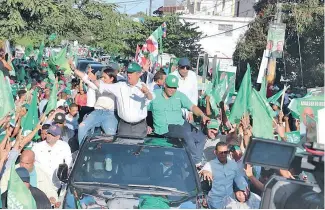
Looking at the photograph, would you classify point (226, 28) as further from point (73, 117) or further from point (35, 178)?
point (35, 178)

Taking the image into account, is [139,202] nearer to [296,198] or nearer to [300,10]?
[296,198]

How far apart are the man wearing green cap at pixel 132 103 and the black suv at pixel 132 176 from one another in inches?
41.8

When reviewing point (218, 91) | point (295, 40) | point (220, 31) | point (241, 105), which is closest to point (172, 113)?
point (241, 105)

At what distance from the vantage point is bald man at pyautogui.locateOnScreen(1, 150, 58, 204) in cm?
714

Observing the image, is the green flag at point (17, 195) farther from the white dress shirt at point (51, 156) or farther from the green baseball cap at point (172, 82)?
the green baseball cap at point (172, 82)

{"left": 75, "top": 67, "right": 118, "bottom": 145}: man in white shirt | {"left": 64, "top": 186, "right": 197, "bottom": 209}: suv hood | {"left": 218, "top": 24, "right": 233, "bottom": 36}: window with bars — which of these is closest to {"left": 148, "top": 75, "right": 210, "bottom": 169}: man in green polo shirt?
{"left": 75, "top": 67, "right": 118, "bottom": 145}: man in white shirt

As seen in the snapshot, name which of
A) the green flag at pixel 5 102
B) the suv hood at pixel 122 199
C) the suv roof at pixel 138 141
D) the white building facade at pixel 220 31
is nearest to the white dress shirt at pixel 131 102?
the suv roof at pixel 138 141

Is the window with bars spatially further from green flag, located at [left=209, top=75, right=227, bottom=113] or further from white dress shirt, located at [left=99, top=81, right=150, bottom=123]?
white dress shirt, located at [left=99, top=81, right=150, bottom=123]

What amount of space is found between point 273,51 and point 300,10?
6.11 metres

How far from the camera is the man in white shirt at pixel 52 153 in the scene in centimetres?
837

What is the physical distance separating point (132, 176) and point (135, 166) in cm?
13

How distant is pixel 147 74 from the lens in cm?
1517

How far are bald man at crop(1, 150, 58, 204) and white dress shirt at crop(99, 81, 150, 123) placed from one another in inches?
51.4

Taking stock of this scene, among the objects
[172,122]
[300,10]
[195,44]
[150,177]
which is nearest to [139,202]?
[150,177]
